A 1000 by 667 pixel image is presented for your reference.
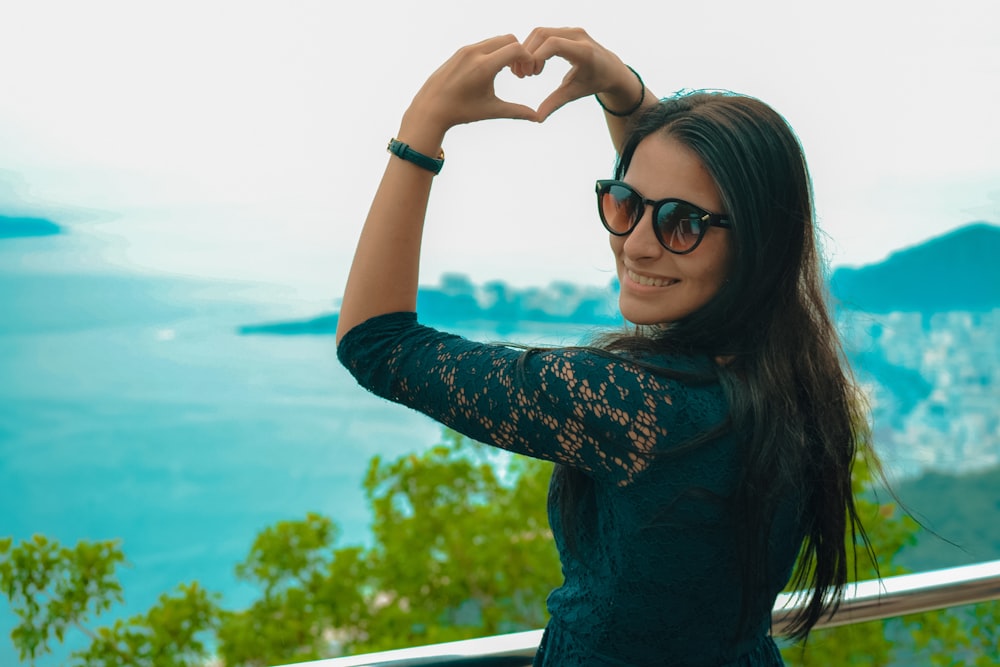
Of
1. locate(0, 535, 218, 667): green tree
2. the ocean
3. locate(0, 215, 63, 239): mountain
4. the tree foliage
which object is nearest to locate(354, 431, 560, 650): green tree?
the tree foliage

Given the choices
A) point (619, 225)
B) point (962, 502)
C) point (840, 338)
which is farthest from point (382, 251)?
point (962, 502)

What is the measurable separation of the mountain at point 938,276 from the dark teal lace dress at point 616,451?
2.37 meters

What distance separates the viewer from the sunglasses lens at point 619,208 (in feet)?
3.04

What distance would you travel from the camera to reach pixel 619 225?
0.95 meters

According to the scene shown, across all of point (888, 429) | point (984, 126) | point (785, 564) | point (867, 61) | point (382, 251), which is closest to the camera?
point (382, 251)

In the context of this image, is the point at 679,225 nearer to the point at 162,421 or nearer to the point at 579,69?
the point at 579,69

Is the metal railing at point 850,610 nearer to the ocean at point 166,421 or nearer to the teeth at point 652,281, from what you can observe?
the teeth at point 652,281

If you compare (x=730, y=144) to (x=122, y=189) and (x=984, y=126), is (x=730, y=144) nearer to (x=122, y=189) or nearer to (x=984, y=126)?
(x=122, y=189)

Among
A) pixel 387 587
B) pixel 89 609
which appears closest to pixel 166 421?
pixel 89 609

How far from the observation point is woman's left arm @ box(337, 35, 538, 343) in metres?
0.86

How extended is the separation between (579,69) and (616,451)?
0.45 meters

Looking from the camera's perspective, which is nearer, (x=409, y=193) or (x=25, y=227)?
(x=409, y=193)

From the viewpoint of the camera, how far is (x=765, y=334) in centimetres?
94

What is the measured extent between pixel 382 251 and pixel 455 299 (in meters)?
1.82
